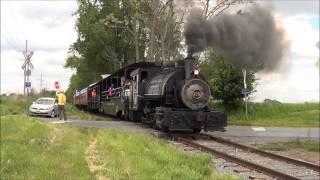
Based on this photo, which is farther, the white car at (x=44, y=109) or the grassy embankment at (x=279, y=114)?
the white car at (x=44, y=109)

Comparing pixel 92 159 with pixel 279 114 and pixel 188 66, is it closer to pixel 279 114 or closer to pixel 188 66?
pixel 188 66

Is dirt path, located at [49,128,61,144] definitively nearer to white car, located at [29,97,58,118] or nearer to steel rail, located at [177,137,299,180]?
steel rail, located at [177,137,299,180]

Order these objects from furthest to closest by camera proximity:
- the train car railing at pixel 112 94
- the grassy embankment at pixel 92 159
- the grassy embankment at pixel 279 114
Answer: the grassy embankment at pixel 279 114 → the train car railing at pixel 112 94 → the grassy embankment at pixel 92 159

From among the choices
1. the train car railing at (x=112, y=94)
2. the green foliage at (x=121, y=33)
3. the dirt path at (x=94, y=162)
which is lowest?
the dirt path at (x=94, y=162)

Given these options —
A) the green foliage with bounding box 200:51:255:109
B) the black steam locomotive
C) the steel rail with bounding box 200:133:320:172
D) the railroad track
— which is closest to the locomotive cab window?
the black steam locomotive

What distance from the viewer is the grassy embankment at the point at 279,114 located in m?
37.9

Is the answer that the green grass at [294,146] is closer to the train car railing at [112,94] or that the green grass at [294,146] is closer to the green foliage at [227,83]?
the train car railing at [112,94]

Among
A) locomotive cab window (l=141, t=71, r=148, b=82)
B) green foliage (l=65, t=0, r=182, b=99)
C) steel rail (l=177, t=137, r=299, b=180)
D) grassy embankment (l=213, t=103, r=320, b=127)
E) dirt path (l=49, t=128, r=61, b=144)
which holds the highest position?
green foliage (l=65, t=0, r=182, b=99)

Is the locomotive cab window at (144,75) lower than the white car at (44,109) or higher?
higher

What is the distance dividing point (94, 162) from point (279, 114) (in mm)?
31808

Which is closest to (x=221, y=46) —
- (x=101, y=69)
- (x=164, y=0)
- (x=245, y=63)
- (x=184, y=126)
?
(x=245, y=63)

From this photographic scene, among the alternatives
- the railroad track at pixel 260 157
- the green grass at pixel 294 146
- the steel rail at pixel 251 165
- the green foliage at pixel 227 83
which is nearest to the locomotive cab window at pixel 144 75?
the railroad track at pixel 260 157

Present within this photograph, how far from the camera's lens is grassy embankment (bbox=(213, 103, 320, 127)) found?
37938 mm

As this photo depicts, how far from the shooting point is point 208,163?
12859 millimetres
